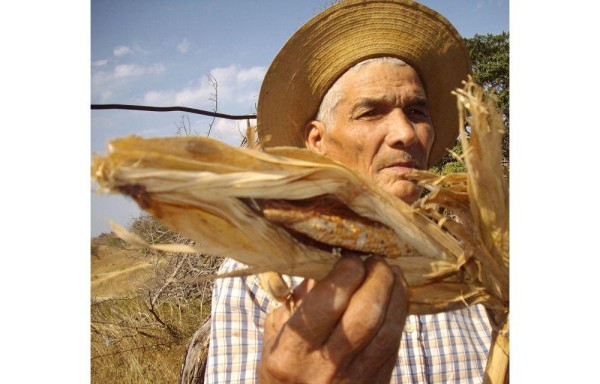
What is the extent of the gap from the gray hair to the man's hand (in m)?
0.57

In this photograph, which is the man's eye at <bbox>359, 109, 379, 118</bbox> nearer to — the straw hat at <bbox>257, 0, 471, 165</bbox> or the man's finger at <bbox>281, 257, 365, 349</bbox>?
the straw hat at <bbox>257, 0, 471, 165</bbox>

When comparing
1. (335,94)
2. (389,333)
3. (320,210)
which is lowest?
(389,333)

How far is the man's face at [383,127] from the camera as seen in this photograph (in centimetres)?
92

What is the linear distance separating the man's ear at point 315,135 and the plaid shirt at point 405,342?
322 millimetres

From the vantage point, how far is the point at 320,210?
0.52 metres

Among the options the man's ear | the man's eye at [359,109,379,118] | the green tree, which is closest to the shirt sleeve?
the man's ear

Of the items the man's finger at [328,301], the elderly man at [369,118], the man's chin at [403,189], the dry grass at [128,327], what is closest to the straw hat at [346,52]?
the elderly man at [369,118]

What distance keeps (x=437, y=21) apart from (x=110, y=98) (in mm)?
777

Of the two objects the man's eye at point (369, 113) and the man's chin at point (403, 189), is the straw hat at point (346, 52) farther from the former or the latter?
the man's chin at point (403, 189)

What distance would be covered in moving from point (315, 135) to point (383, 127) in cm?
22

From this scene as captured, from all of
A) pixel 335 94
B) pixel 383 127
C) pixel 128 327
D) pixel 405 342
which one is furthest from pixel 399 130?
pixel 128 327

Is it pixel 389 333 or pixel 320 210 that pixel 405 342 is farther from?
pixel 320 210

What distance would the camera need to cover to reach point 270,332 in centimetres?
64

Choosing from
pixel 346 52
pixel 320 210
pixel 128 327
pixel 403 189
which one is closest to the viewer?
pixel 320 210
